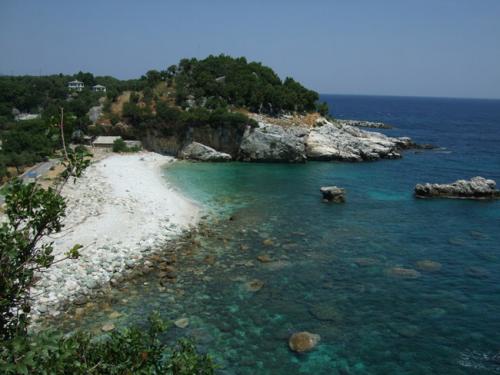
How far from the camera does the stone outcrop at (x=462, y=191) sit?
4262 cm

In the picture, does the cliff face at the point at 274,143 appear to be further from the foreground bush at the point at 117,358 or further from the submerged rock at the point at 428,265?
the foreground bush at the point at 117,358

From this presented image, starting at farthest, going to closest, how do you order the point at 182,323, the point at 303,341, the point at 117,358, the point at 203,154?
the point at 203,154
the point at 182,323
the point at 303,341
the point at 117,358

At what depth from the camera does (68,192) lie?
124 ft

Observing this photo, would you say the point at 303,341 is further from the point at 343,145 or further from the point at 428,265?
the point at 343,145

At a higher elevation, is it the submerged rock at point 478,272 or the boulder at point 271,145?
the boulder at point 271,145

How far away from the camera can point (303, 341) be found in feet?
58.1

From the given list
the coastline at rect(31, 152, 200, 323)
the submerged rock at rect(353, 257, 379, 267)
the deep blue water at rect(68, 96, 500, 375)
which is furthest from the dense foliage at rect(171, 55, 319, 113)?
the submerged rock at rect(353, 257, 379, 267)

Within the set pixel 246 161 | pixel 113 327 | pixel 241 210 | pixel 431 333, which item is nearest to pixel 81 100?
pixel 246 161

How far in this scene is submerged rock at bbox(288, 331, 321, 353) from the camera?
56.9 ft

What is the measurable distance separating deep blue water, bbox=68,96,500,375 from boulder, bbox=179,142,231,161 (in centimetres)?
1615

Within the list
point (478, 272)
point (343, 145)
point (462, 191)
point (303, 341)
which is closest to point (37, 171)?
point (303, 341)

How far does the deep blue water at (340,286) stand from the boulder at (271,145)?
16338 millimetres

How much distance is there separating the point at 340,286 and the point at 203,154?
39456 mm

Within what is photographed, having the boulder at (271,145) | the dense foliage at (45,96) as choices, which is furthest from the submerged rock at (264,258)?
the dense foliage at (45,96)
